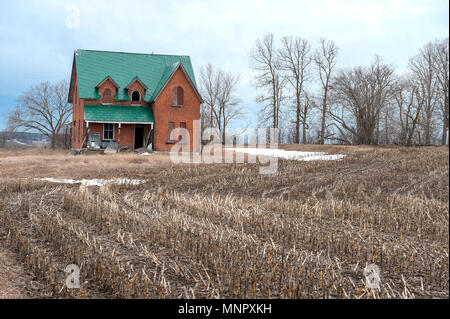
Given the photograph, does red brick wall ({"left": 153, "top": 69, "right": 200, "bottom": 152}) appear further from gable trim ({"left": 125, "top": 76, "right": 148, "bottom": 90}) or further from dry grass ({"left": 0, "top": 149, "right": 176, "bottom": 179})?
dry grass ({"left": 0, "top": 149, "right": 176, "bottom": 179})

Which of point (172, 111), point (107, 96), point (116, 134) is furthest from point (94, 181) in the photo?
point (107, 96)

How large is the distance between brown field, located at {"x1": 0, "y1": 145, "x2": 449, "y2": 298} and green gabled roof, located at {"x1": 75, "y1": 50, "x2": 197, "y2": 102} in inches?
677

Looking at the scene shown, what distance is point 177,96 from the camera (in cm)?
3209

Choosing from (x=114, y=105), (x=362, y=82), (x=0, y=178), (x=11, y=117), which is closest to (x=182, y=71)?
(x=114, y=105)

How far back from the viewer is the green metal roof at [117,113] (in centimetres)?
3027

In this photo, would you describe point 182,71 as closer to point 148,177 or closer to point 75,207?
point 148,177

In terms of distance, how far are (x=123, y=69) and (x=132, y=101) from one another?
3.06 m

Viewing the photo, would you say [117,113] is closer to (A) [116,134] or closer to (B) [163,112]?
(A) [116,134]

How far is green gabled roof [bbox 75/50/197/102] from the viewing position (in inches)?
1250

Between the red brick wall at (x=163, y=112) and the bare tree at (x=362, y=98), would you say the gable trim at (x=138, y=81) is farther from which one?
the bare tree at (x=362, y=98)

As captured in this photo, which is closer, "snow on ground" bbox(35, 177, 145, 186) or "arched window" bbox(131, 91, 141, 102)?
"snow on ground" bbox(35, 177, 145, 186)

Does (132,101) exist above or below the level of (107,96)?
below

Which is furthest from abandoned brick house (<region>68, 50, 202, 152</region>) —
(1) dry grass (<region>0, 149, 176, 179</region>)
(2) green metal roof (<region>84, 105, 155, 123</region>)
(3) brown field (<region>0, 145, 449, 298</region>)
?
(3) brown field (<region>0, 145, 449, 298</region>)

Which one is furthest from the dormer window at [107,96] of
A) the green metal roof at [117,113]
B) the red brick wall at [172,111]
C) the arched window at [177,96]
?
the arched window at [177,96]
